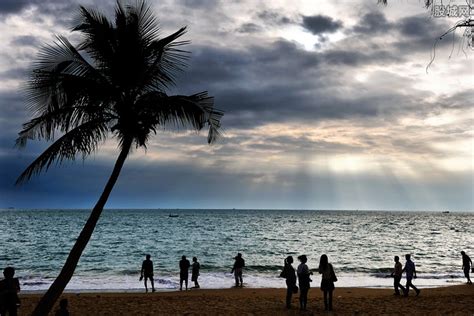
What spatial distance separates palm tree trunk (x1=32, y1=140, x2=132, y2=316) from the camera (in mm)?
9102

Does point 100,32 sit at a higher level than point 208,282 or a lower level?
higher

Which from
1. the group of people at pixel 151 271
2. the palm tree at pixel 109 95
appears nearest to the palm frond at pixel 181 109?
the palm tree at pixel 109 95

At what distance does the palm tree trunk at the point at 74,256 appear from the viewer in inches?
358

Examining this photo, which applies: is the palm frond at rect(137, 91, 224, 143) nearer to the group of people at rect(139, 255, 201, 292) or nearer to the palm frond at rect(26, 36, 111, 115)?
the palm frond at rect(26, 36, 111, 115)

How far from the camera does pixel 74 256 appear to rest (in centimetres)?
942

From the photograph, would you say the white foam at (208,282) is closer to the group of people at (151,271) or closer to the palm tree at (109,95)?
the group of people at (151,271)

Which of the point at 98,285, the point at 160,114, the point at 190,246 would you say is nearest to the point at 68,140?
the point at 160,114

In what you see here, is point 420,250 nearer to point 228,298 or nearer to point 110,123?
point 228,298

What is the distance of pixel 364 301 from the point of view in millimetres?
16953

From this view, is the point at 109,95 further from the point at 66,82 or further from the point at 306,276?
the point at 306,276

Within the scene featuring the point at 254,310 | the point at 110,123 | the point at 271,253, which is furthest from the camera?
the point at 271,253

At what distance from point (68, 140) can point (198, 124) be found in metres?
3.02

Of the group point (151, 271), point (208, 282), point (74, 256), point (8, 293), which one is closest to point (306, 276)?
point (74, 256)

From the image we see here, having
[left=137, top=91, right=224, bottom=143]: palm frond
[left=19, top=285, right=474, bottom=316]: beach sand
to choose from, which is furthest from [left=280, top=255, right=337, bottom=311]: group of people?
[left=137, top=91, right=224, bottom=143]: palm frond
